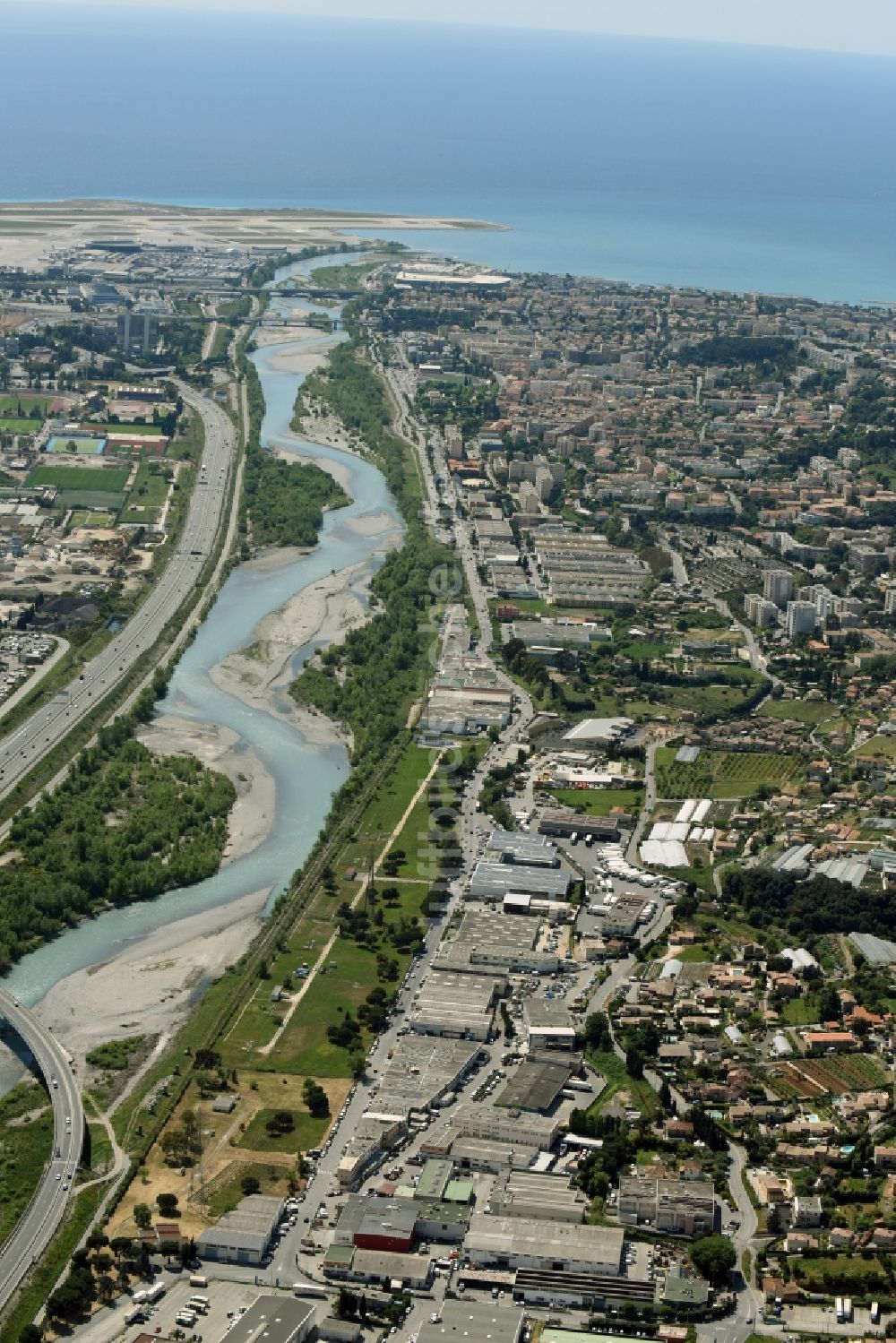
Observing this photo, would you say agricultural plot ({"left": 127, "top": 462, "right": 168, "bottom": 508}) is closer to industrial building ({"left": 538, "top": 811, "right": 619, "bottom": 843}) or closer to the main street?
the main street

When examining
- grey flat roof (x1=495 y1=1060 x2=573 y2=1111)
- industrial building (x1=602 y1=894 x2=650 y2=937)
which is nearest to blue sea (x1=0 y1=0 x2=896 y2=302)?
industrial building (x1=602 y1=894 x2=650 y2=937)

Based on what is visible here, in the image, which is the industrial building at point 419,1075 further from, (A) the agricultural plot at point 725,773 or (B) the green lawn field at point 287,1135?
(A) the agricultural plot at point 725,773

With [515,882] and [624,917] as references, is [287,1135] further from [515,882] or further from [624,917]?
[515,882]

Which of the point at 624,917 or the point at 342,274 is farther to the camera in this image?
the point at 342,274

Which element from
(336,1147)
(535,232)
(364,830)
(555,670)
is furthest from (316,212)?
(336,1147)

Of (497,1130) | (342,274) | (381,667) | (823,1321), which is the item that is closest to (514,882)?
(497,1130)

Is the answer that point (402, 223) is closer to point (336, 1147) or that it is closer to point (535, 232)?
point (535, 232)

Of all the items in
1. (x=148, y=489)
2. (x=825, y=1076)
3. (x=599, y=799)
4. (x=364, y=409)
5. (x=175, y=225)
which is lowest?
(x=175, y=225)
